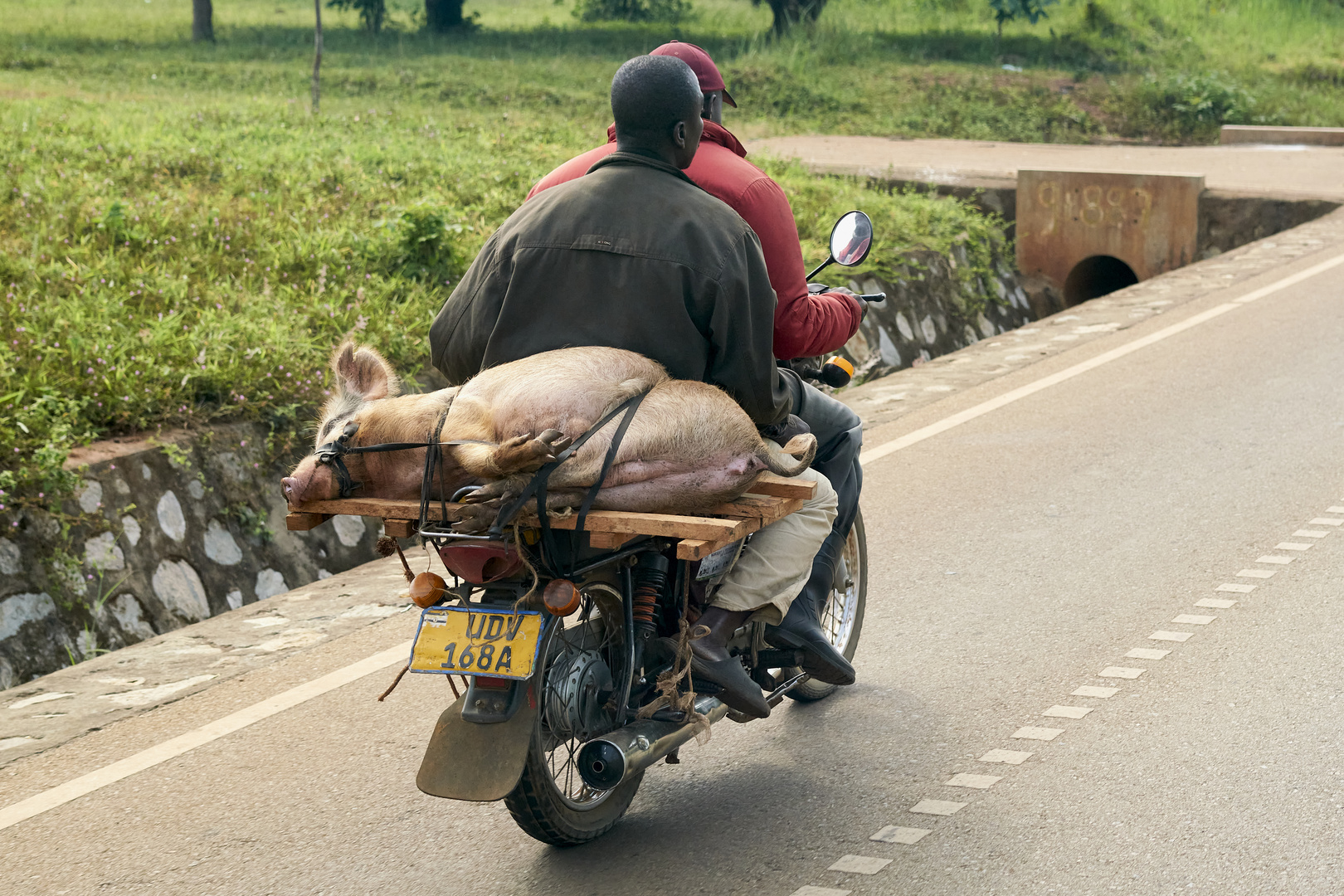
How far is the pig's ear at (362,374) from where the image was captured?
341 cm

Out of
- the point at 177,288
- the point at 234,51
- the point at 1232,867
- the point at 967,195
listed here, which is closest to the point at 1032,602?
the point at 1232,867

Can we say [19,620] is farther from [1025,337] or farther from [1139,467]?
[1025,337]

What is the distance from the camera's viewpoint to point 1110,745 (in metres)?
4.18

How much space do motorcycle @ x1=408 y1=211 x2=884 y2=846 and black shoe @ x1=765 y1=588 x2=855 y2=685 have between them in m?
0.06

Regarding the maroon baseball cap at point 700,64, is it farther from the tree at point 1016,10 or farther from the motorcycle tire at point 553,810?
the tree at point 1016,10

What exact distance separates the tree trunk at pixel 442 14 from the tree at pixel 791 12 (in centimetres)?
775

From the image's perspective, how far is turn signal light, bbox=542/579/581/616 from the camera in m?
3.21

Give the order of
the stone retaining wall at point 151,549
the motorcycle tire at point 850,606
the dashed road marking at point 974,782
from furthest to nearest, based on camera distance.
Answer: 1. the stone retaining wall at point 151,549
2. the motorcycle tire at point 850,606
3. the dashed road marking at point 974,782

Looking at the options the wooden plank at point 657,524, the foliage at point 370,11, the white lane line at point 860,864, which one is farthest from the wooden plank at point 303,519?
the foliage at point 370,11

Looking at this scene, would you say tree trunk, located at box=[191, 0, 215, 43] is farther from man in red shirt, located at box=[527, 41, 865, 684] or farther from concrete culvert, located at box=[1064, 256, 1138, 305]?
man in red shirt, located at box=[527, 41, 865, 684]

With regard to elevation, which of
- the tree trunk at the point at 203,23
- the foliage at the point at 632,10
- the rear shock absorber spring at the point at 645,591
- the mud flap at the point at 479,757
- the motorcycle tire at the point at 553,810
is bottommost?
the motorcycle tire at the point at 553,810

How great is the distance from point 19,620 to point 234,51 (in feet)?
79.4

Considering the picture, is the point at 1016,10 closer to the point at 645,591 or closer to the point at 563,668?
the point at 645,591

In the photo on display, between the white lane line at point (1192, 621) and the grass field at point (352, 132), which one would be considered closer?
the white lane line at point (1192, 621)
